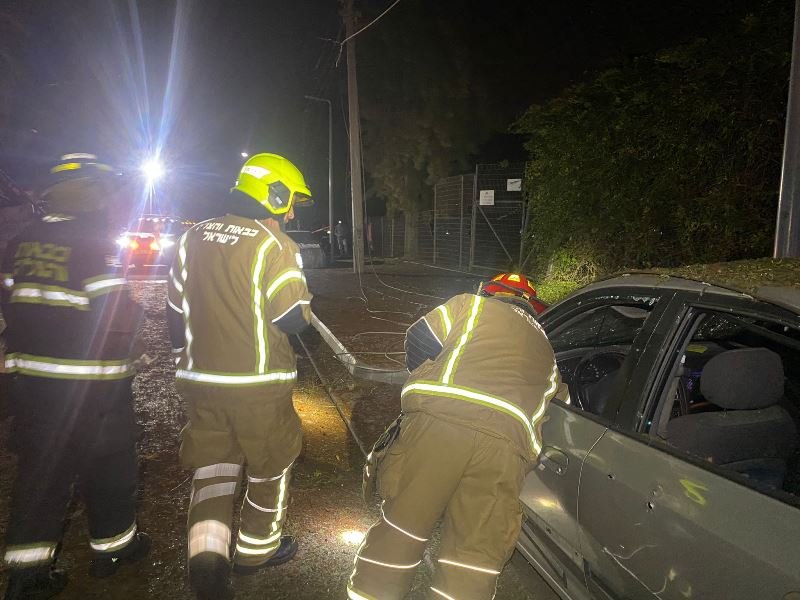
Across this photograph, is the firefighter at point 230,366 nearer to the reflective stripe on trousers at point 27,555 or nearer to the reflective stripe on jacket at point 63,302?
the reflective stripe on jacket at point 63,302

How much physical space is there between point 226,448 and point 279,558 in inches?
32.7

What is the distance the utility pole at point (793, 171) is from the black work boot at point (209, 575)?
4.16 m

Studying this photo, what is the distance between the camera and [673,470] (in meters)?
1.76

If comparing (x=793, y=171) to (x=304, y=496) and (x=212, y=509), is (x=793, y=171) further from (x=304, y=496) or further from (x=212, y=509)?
(x=212, y=509)

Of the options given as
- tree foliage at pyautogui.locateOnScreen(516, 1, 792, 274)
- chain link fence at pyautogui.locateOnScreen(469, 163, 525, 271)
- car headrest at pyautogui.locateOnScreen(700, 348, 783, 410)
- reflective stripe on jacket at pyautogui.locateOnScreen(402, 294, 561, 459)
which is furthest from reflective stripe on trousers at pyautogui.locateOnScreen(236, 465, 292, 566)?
chain link fence at pyautogui.locateOnScreen(469, 163, 525, 271)

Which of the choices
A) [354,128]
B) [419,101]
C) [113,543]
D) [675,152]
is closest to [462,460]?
[113,543]

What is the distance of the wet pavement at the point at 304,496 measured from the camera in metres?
2.81

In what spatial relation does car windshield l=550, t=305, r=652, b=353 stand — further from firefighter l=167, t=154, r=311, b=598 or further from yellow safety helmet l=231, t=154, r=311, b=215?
yellow safety helmet l=231, t=154, r=311, b=215

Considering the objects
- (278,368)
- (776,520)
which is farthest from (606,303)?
(278,368)

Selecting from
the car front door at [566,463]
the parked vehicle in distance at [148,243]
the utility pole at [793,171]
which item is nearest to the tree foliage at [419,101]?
the parked vehicle in distance at [148,243]

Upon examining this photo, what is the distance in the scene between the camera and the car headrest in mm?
2043

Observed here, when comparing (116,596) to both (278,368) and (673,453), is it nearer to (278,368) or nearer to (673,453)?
(278,368)

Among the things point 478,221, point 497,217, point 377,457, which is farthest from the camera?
point 478,221

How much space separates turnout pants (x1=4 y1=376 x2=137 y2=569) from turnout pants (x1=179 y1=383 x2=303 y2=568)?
41cm
